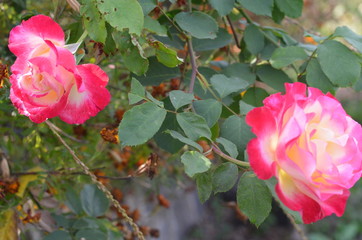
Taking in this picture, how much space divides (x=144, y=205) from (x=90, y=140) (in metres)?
1.41

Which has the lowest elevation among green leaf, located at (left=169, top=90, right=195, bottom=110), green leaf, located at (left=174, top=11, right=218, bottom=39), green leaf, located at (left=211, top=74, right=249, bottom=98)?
green leaf, located at (left=211, top=74, right=249, bottom=98)

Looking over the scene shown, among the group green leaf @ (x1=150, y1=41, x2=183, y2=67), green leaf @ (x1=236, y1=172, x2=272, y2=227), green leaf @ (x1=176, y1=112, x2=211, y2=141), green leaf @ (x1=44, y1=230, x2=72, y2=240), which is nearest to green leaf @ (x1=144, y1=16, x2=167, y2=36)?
green leaf @ (x1=150, y1=41, x2=183, y2=67)

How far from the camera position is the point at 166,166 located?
1578 mm

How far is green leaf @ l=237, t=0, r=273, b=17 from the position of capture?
84 centimetres

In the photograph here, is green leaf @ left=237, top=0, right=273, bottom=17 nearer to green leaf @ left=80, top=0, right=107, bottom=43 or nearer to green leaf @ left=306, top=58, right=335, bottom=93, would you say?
green leaf @ left=306, top=58, right=335, bottom=93

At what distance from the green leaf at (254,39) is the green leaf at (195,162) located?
15.8 inches

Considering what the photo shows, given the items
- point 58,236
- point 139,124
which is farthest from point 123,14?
point 58,236

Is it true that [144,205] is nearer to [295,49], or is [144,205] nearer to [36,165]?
[36,165]

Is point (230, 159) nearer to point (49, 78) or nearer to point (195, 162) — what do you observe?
point (195, 162)

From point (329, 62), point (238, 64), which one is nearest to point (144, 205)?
point (238, 64)

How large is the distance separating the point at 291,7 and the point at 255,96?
0.61ft

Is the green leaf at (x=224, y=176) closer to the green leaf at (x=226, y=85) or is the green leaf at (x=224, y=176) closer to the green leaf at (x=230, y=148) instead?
the green leaf at (x=230, y=148)

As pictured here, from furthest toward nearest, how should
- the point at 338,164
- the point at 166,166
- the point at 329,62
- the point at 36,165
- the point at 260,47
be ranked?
the point at 166,166
the point at 36,165
the point at 260,47
the point at 329,62
the point at 338,164

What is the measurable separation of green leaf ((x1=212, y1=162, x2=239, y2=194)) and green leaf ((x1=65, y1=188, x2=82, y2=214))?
1.70 feet
